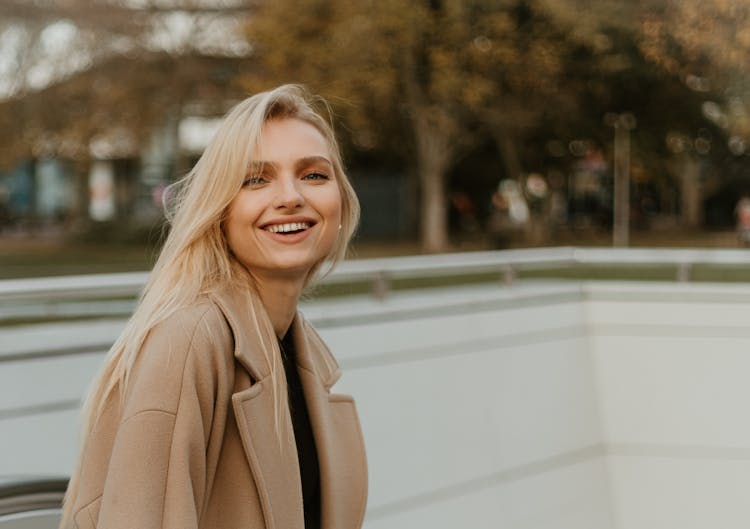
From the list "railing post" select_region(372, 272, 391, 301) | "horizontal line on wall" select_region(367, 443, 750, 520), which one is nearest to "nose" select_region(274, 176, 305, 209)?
"horizontal line on wall" select_region(367, 443, 750, 520)

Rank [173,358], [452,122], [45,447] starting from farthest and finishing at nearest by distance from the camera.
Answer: [452,122]
[45,447]
[173,358]

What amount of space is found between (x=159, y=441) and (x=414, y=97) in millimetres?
24690

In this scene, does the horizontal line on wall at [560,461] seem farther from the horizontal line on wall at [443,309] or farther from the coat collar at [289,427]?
the coat collar at [289,427]

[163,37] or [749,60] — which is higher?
[163,37]

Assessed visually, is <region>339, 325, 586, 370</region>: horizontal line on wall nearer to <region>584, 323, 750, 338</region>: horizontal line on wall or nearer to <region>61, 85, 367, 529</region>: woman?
<region>584, 323, 750, 338</region>: horizontal line on wall

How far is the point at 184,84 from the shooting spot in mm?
27438

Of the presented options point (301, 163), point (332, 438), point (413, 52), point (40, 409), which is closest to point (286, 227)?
point (301, 163)

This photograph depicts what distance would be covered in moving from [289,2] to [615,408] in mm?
19207

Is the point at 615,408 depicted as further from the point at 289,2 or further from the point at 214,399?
the point at 289,2

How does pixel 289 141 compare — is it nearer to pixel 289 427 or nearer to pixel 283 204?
pixel 283 204

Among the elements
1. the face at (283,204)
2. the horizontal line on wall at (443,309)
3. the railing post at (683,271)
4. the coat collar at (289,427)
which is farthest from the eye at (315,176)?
the railing post at (683,271)

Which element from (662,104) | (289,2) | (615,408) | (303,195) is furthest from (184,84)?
(303,195)

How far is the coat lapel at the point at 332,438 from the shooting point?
1.90m

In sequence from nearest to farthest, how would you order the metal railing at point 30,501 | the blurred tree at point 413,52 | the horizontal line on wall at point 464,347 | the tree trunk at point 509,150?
the metal railing at point 30,501 < the horizontal line on wall at point 464,347 < the blurred tree at point 413,52 < the tree trunk at point 509,150
